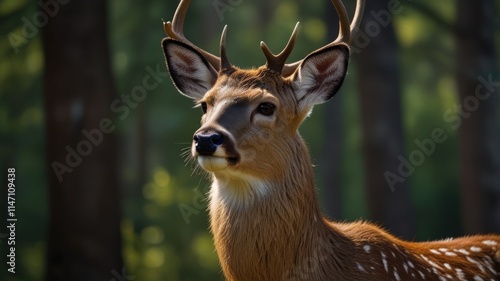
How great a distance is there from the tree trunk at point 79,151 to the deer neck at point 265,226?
6985mm

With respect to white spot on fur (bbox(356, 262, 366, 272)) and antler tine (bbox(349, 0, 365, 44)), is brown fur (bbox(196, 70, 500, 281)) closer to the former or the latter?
white spot on fur (bbox(356, 262, 366, 272))

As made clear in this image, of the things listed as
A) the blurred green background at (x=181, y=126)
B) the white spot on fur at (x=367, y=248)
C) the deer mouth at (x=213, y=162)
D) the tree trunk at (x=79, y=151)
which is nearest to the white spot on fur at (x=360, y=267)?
the white spot on fur at (x=367, y=248)

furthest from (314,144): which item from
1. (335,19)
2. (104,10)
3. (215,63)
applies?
(215,63)

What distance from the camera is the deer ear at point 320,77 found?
9.10 m

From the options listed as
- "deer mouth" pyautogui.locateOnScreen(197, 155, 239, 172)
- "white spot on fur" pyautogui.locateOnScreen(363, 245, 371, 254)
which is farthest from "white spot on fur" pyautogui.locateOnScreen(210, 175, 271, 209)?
"white spot on fur" pyautogui.locateOnScreen(363, 245, 371, 254)

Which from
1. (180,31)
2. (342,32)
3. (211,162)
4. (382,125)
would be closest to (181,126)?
(382,125)

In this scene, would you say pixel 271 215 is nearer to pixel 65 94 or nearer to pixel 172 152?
pixel 65 94

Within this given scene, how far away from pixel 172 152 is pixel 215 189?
22822 millimetres

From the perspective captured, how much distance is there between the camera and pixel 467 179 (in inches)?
838

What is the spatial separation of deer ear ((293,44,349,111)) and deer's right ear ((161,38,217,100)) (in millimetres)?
884

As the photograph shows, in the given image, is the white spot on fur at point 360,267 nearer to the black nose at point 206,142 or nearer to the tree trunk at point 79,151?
the black nose at point 206,142

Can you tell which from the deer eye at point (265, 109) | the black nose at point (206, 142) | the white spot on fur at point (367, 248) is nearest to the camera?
the black nose at point (206, 142)

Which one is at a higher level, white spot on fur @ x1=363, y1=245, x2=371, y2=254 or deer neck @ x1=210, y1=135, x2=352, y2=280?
deer neck @ x1=210, y1=135, x2=352, y2=280

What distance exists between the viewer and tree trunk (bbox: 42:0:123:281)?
50.4 feet
